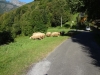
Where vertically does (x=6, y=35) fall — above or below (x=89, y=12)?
below

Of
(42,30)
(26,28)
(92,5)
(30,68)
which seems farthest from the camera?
(26,28)

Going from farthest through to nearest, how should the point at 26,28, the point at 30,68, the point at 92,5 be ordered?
1. the point at 26,28
2. the point at 92,5
3. the point at 30,68

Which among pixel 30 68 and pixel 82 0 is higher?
pixel 82 0

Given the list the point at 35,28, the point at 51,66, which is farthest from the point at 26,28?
the point at 51,66

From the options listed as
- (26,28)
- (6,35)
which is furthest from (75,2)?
(26,28)

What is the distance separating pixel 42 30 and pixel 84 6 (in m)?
12.2

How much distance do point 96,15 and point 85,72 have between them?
21068mm

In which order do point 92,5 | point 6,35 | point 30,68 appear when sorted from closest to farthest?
1. point 30,68
2. point 6,35
3. point 92,5

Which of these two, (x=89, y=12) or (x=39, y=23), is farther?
(x=39, y=23)

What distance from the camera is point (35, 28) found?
3828cm

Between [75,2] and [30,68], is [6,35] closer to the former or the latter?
[75,2]

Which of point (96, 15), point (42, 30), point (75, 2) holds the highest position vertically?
point (75, 2)

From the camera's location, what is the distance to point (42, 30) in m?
37.6

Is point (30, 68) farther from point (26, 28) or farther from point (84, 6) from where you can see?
point (26, 28)
